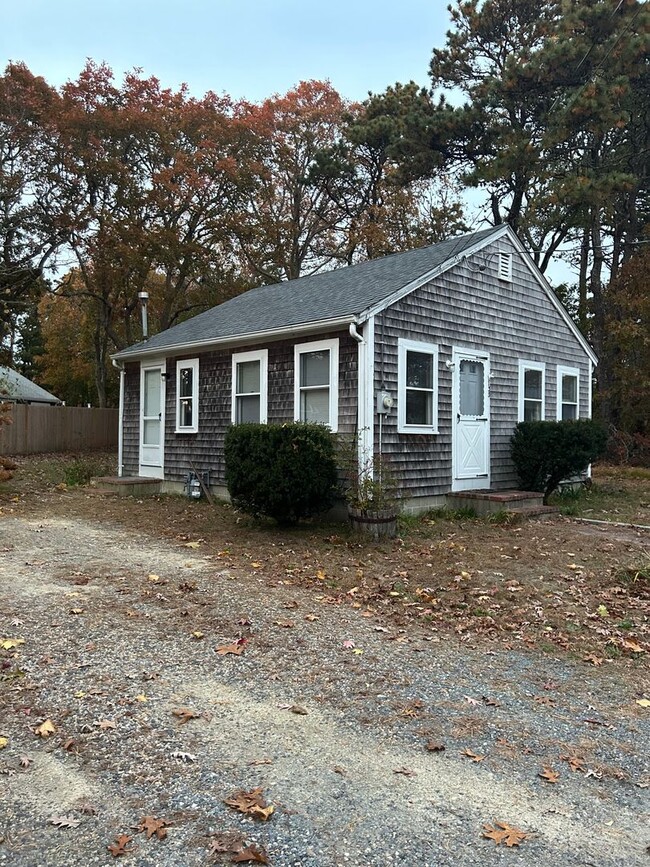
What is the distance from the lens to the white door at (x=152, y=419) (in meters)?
12.7

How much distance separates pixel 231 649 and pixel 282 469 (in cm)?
378

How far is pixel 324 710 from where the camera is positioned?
3.41 m

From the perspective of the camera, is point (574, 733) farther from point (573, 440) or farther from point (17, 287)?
point (17, 287)

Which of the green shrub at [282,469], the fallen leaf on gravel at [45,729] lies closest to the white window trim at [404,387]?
the green shrub at [282,469]

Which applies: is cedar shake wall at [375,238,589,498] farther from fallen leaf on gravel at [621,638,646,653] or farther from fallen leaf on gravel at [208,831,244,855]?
fallen leaf on gravel at [208,831,244,855]

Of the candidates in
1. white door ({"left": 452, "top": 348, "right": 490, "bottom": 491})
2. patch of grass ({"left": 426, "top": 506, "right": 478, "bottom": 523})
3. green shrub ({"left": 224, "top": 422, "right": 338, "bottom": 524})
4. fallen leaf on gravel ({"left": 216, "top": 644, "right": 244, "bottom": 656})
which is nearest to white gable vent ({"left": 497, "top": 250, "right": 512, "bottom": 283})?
white door ({"left": 452, "top": 348, "right": 490, "bottom": 491})


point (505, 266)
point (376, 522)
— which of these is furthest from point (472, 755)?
point (505, 266)

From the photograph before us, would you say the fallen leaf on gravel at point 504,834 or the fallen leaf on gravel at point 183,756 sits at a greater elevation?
the fallen leaf on gravel at point 183,756

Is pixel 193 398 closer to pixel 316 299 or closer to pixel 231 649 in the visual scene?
pixel 316 299

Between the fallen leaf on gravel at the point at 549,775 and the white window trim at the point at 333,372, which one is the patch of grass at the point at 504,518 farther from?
the fallen leaf on gravel at the point at 549,775

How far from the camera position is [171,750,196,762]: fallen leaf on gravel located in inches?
112

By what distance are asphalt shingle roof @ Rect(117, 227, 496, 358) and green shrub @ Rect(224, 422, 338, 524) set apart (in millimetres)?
1937

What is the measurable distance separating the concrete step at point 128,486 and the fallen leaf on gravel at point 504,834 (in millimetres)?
10698

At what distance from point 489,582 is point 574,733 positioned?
9.44 feet
